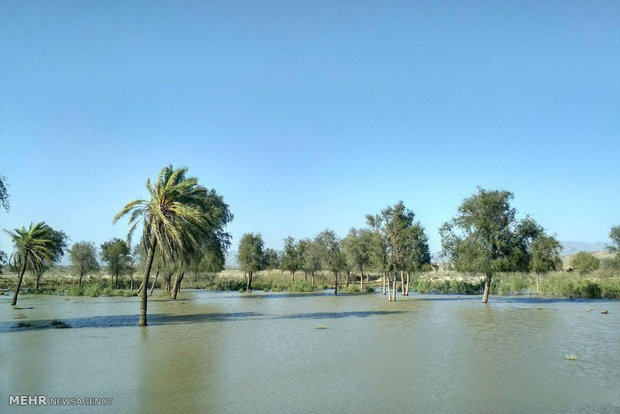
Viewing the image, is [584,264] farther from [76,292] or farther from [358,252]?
[76,292]

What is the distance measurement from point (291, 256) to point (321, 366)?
2814 inches

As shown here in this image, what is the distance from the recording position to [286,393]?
487 inches

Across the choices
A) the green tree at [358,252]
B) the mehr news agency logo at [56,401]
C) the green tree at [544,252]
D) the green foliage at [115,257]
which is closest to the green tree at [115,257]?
the green foliage at [115,257]

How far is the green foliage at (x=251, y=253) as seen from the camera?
243 feet

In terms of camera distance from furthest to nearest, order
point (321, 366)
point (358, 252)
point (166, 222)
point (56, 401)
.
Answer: point (358, 252) < point (166, 222) < point (321, 366) < point (56, 401)

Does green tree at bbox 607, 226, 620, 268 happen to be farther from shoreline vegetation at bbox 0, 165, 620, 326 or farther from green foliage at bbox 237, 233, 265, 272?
green foliage at bbox 237, 233, 265, 272

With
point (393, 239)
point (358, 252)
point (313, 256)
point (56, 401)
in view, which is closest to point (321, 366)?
point (56, 401)

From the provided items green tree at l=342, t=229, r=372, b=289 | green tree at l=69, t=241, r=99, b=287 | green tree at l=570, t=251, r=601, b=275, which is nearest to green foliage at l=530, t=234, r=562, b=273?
green tree at l=342, t=229, r=372, b=289

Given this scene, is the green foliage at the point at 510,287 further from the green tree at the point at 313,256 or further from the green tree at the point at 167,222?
the green tree at the point at 167,222

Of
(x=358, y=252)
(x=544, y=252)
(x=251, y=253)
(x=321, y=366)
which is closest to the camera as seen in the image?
(x=321, y=366)

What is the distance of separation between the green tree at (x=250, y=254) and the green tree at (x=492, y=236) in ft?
123

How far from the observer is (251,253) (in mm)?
74125

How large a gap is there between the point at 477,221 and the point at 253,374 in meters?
36.5

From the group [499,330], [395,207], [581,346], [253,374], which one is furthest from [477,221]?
[253,374]
